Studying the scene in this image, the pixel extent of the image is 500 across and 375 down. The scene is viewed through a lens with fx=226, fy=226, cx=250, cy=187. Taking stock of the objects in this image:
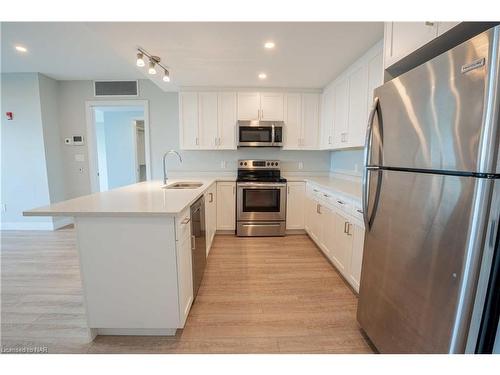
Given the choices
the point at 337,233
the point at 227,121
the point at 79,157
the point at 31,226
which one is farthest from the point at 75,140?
the point at 337,233

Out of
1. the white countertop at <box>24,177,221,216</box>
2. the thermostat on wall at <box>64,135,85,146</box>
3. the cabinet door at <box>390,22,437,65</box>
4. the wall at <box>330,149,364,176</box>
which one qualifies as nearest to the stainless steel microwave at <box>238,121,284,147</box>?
the wall at <box>330,149,364,176</box>

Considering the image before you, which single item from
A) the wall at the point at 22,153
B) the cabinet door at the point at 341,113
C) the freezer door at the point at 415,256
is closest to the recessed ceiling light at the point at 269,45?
the cabinet door at the point at 341,113

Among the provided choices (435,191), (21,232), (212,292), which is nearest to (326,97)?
(435,191)

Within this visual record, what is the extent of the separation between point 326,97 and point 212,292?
3.13 metres

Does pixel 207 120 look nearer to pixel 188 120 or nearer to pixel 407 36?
pixel 188 120

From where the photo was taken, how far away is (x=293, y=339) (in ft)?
5.19

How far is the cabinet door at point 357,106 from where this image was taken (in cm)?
232

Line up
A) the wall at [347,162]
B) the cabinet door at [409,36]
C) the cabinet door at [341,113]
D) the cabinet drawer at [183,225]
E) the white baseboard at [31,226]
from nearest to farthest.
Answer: the cabinet door at [409,36], the cabinet drawer at [183,225], the cabinet door at [341,113], the wall at [347,162], the white baseboard at [31,226]

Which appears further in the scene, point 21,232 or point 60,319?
point 21,232

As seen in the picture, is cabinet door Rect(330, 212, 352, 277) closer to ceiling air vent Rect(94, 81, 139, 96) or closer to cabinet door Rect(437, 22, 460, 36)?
cabinet door Rect(437, 22, 460, 36)

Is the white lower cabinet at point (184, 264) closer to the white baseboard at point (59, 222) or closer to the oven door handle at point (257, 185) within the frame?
the oven door handle at point (257, 185)

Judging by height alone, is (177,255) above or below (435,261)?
below

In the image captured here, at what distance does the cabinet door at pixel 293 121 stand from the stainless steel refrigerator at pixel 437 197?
2379 mm

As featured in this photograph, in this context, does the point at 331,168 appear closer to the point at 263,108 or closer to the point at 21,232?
the point at 263,108
